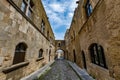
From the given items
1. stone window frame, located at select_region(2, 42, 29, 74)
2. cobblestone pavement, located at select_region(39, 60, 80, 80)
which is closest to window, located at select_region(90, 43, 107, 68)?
cobblestone pavement, located at select_region(39, 60, 80, 80)

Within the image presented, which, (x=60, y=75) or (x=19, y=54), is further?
(x=60, y=75)

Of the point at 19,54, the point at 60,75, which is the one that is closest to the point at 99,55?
the point at 60,75

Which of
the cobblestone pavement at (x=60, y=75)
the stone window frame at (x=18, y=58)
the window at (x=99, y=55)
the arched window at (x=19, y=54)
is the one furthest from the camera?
the cobblestone pavement at (x=60, y=75)

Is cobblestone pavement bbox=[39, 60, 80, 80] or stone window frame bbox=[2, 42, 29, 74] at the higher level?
stone window frame bbox=[2, 42, 29, 74]

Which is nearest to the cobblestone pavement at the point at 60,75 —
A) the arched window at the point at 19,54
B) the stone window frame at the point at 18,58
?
the stone window frame at the point at 18,58

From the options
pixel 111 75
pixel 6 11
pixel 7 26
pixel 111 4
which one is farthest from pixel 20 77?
pixel 111 4

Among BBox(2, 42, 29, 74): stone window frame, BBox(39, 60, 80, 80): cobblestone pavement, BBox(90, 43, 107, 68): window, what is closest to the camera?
BBox(2, 42, 29, 74): stone window frame

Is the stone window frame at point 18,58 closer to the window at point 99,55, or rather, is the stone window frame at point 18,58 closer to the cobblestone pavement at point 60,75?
the cobblestone pavement at point 60,75

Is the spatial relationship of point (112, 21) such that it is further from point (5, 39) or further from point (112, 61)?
point (5, 39)

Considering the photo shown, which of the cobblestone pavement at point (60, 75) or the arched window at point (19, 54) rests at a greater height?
the arched window at point (19, 54)

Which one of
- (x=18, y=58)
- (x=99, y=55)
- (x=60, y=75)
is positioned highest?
(x=99, y=55)

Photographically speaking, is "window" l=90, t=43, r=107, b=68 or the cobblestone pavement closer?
"window" l=90, t=43, r=107, b=68

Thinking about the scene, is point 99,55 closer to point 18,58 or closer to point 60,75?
point 60,75

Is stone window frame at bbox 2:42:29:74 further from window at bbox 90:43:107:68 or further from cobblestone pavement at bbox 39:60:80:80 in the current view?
window at bbox 90:43:107:68
